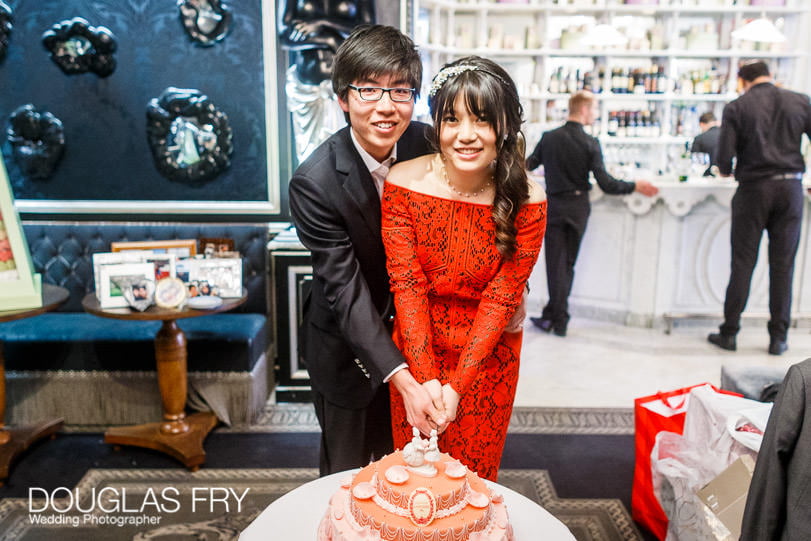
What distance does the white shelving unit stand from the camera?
6520 millimetres

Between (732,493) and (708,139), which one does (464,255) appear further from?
(708,139)

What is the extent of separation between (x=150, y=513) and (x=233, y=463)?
1.54 feet

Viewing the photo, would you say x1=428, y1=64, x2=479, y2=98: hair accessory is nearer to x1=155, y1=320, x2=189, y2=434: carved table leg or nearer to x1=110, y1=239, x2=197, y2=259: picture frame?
x1=155, y1=320, x2=189, y2=434: carved table leg

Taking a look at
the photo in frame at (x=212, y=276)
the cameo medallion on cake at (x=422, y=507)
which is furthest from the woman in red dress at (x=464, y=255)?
the photo in frame at (x=212, y=276)

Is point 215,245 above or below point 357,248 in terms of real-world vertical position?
below

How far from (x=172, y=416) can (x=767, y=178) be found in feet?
12.5

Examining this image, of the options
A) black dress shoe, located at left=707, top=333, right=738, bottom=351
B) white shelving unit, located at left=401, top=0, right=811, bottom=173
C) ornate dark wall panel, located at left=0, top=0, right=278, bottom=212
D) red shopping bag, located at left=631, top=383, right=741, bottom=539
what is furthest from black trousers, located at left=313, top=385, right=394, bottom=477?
white shelving unit, located at left=401, top=0, right=811, bottom=173

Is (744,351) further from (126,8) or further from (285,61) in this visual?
(126,8)

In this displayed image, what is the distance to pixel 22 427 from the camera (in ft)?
10.2

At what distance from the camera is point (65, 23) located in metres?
3.61

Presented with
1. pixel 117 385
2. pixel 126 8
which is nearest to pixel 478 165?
pixel 117 385

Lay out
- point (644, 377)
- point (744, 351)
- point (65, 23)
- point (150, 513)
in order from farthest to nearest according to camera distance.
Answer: point (744, 351) < point (644, 377) < point (65, 23) < point (150, 513)

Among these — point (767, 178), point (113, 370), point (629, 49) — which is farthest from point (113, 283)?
point (629, 49)

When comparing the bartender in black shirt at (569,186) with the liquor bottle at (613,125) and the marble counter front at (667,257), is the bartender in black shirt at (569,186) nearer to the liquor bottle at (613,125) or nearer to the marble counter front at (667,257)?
the marble counter front at (667,257)
